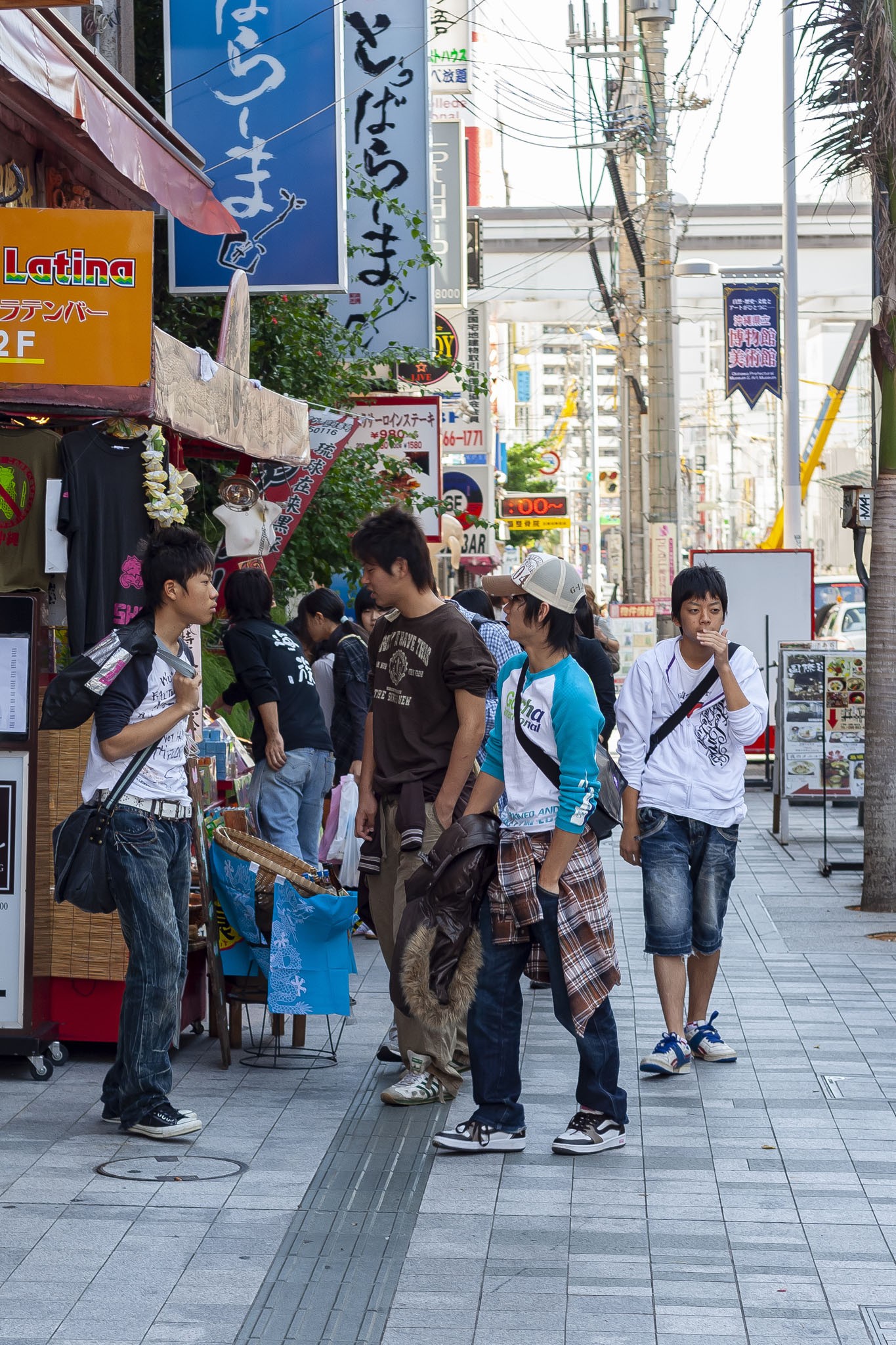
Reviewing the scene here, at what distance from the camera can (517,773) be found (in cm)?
532

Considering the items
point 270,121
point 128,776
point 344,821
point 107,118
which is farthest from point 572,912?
point 270,121

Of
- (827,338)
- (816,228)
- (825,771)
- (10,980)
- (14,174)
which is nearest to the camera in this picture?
(10,980)

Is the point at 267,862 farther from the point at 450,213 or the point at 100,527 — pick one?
the point at 450,213

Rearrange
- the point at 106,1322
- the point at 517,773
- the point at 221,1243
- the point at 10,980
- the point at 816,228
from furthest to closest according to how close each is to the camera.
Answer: the point at 816,228 → the point at 10,980 → the point at 517,773 → the point at 221,1243 → the point at 106,1322

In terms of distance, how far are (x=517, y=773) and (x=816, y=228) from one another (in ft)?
102

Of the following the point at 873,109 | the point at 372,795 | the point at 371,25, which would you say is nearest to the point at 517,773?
the point at 372,795

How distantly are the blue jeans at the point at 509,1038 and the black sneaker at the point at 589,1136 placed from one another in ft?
0.11

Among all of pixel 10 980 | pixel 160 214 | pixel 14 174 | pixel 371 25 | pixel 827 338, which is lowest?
pixel 10 980

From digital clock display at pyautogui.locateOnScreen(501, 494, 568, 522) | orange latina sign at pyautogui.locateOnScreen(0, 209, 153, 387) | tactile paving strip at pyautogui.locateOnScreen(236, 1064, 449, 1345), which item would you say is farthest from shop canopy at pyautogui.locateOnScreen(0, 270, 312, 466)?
digital clock display at pyautogui.locateOnScreen(501, 494, 568, 522)

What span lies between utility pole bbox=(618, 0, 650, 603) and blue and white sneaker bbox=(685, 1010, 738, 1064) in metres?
14.3

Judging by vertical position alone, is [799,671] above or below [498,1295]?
above

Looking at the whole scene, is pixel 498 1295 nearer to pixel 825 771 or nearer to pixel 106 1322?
pixel 106 1322

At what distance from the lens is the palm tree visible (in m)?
10.1

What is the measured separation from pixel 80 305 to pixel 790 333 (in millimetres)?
17825
